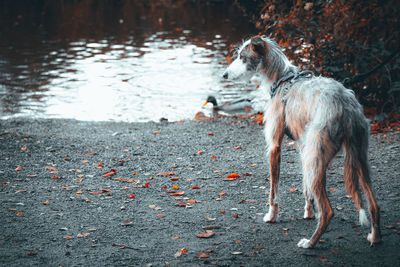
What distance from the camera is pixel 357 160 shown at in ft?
13.7

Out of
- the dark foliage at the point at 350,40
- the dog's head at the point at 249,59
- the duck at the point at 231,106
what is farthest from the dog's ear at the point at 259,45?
the duck at the point at 231,106

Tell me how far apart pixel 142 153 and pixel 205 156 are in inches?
45.5

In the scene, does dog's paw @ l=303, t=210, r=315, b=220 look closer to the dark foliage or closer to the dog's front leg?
the dog's front leg

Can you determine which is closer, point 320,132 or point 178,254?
point 320,132

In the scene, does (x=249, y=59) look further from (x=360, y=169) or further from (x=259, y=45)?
(x=360, y=169)

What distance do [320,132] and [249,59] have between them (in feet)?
4.56

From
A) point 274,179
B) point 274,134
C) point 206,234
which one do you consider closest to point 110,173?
point 206,234

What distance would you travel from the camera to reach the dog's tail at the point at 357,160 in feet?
13.5

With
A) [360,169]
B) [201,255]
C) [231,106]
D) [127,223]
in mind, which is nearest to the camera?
[360,169]

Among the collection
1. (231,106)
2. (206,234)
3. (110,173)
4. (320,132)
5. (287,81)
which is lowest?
(231,106)

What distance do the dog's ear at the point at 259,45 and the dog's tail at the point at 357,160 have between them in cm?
141

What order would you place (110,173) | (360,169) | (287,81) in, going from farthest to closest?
1. (110,173)
2. (287,81)
3. (360,169)

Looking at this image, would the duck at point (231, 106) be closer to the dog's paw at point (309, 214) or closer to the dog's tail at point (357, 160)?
the dog's paw at point (309, 214)

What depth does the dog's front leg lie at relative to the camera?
4.90 m
